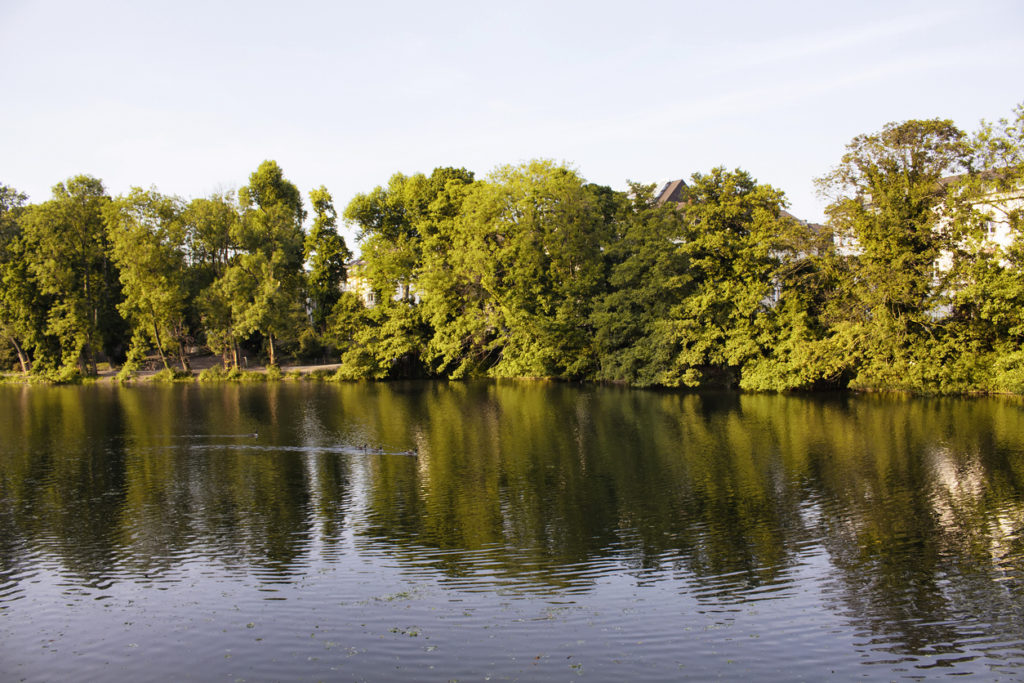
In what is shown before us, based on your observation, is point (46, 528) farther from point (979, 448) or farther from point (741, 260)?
point (741, 260)

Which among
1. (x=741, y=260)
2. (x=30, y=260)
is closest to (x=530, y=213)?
(x=741, y=260)

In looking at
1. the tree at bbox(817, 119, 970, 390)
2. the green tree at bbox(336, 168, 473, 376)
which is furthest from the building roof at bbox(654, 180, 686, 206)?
the tree at bbox(817, 119, 970, 390)

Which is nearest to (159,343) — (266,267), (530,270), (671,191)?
(266,267)

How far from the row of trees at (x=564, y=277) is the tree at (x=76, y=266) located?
0.20m

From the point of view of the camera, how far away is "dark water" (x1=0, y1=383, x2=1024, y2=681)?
11.2 metres

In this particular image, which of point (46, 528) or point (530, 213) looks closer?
point (46, 528)

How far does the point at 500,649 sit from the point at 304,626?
3.24 m

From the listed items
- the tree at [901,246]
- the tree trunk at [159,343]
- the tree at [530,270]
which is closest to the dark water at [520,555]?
the tree at [901,246]

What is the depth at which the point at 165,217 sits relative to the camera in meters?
Result: 65.2

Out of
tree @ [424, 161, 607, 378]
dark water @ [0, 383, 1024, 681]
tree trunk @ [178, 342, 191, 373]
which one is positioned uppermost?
tree @ [424, 161, 607, 378]

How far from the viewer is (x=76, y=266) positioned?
221 feet

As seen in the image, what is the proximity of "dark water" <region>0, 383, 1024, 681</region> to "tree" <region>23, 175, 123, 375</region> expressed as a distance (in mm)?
37229

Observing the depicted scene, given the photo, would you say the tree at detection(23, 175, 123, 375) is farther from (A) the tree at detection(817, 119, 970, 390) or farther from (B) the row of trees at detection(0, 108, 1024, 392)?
(A) the tree at detection(817, 119, 970, 390)

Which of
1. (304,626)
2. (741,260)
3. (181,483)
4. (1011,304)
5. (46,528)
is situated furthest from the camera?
(741,260)
